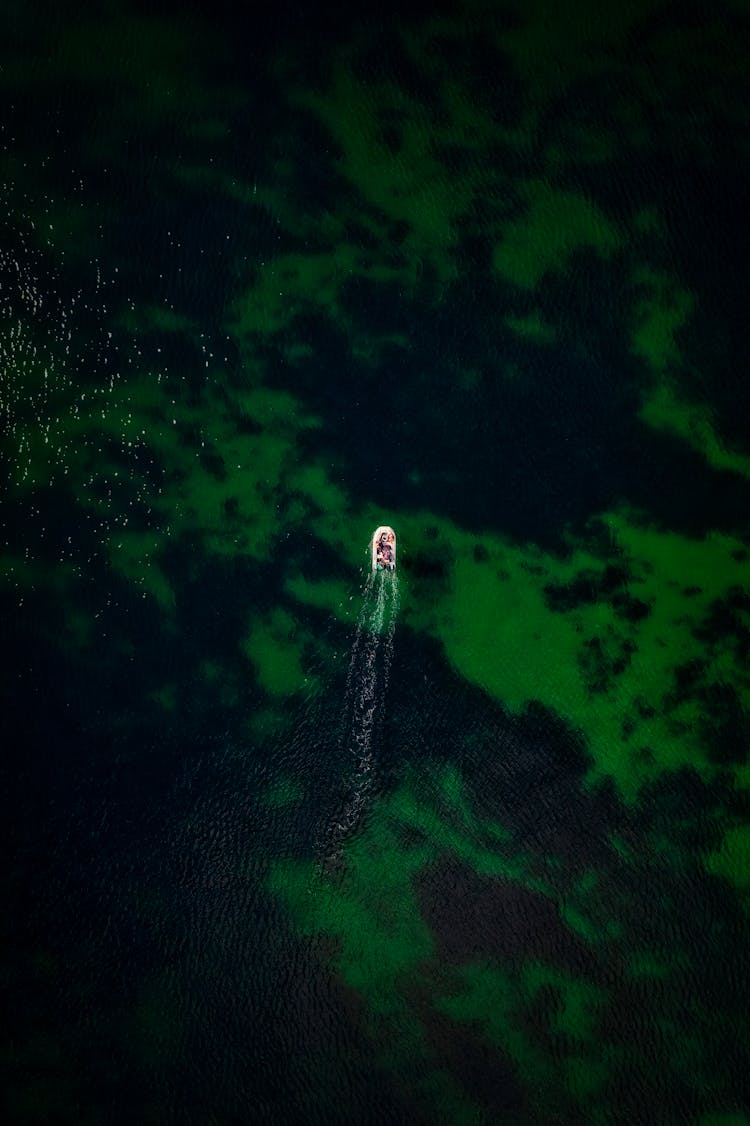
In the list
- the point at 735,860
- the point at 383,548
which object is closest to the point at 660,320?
the point at 383,548

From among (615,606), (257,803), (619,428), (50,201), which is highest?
(50,201)

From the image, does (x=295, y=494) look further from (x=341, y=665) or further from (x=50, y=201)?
(x=50, y=201)

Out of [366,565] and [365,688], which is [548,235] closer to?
[366,565]

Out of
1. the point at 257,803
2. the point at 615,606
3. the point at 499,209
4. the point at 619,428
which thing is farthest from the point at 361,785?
the point at 499,209

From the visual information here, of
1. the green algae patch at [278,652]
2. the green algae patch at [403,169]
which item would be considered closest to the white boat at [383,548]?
the green algae patch at [278,652]

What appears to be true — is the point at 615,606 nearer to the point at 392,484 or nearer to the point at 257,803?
the point at 392,484

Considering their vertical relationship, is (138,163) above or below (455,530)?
Result: above
